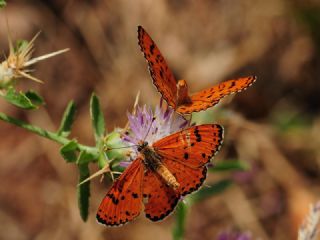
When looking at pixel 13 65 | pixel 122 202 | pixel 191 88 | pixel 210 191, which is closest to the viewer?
pixel 122 202

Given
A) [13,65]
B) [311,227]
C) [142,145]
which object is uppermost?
[13,65]

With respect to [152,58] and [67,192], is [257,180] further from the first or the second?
[152,58]

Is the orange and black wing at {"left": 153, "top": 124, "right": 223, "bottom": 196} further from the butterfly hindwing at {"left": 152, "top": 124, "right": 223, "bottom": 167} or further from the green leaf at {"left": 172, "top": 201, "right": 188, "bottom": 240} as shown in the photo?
the green leaf at {"left": 172, "top": 201, "right": 188, "bottom": 240}

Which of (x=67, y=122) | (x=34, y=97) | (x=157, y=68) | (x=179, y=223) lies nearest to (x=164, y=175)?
(x=157, y=68)

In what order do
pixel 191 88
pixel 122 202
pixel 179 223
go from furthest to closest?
pixel 191 88, pixel 179 223, pixel 122 202

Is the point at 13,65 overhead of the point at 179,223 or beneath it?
overhead

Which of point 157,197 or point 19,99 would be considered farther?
point 19,99

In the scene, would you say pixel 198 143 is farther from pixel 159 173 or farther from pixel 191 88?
pixel 191 88

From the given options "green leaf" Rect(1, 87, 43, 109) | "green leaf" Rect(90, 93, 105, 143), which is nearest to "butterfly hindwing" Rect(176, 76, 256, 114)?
"green leaf" Rect(90, 93, 105, 143)
